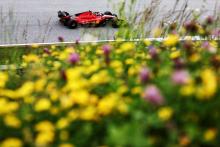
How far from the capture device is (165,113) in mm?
1827

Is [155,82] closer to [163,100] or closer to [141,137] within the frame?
[163,100]

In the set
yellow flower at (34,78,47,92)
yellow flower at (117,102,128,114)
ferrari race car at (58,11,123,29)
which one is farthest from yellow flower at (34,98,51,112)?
ferrari race car at (58,11,123,29)

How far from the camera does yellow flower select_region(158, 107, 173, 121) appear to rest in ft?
6.02

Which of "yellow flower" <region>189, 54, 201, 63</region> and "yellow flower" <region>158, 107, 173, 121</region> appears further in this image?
"yellow flower" <region>189, 54, 201, 63</region>

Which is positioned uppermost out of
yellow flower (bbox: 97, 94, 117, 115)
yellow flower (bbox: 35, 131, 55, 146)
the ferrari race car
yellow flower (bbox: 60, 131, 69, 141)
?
yellow flower (bbox: 97, 94, 117, 115)

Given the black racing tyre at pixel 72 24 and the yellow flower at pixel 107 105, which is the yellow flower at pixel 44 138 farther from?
the black racing tyre at pixel 72 24

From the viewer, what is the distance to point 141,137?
69.0 inches

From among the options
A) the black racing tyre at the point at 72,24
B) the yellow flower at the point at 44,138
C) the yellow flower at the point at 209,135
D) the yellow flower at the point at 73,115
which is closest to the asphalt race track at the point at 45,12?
the black racing tyre at the point at 72,24

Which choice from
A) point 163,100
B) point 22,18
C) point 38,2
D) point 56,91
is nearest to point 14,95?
point 56,91

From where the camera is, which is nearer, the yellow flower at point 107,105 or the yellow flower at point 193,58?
the yellow flower at point 107,105

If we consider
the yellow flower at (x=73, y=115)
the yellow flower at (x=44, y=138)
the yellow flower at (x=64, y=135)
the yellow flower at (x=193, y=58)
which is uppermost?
the yellow flower at (x=193, y=58)

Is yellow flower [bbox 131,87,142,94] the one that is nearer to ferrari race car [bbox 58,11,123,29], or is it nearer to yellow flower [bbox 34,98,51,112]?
yellow flower [bbox 34,98,51,112]

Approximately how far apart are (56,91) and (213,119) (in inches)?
31.9

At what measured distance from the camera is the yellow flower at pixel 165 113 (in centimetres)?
183
